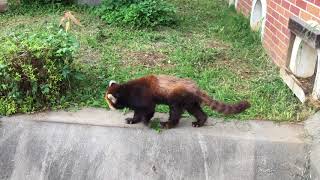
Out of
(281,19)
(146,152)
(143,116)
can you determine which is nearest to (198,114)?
(143,116)

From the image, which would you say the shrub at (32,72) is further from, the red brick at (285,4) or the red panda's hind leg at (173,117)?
the red brick at (285,4)

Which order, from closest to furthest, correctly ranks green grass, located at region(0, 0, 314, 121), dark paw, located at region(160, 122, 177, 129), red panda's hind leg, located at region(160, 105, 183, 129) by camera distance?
1. red panda's hind leg, located at region(160, 105, 183, 129)
2. dark paw, located at region(160, 122, 177, 129)
3. green grass, located at region(0, 0, 314, 121)

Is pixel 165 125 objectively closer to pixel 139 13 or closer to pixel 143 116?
pixel 143 116

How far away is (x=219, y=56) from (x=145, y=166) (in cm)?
264

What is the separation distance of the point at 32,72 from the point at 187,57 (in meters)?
2.34

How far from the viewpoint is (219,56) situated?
686 cm

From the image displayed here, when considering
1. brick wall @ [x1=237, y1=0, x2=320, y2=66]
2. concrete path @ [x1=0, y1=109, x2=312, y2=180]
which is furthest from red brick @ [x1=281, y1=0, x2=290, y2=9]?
concrete path @ [x1=0, y1=109, x2=312, y2=180]

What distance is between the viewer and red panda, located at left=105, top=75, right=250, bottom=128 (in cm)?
473

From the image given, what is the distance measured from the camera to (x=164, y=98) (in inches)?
187

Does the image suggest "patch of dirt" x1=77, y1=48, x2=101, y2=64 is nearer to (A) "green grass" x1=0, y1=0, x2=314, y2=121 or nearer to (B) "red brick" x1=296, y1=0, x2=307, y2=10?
(A) "green grass" x1=0, y1=0, x2=314, y2=121

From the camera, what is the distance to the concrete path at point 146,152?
4680 millimetres

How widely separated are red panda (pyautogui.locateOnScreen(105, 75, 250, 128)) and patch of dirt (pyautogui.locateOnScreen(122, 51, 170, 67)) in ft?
5.57

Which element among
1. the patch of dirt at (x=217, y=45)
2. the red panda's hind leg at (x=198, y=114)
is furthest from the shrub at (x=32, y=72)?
the patch of dirt at (x=217, y=45)

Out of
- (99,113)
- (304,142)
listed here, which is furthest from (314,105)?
(99,113)
